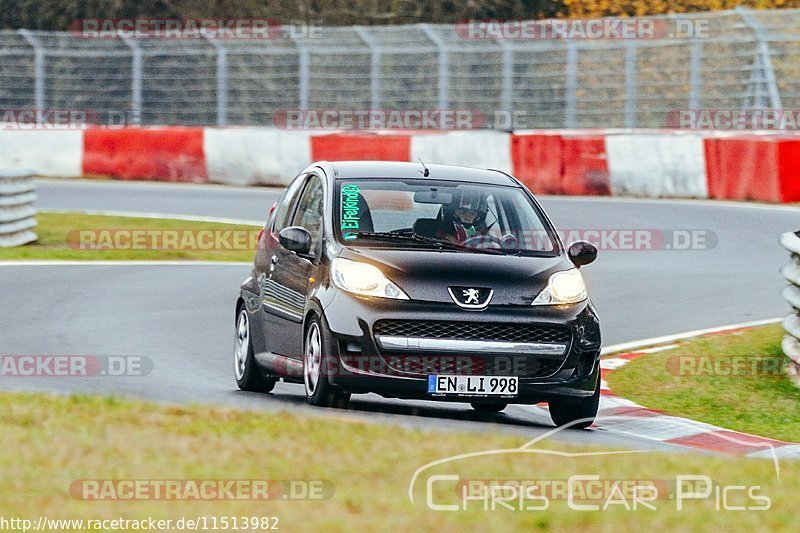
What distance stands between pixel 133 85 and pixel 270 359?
22.8 metres

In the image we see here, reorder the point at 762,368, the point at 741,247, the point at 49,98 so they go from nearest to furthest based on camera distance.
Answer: the point at 762,368 < the point at 741,247 < the point at 49,98

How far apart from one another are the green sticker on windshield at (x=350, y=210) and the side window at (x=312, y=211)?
0.54 ft

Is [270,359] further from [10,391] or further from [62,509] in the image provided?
[62,509]

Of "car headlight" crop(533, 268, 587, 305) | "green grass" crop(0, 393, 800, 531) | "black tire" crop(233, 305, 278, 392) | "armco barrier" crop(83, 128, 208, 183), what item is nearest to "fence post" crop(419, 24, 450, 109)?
"armco barrier" crop(83, 128, 208, 183)

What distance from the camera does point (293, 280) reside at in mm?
10031

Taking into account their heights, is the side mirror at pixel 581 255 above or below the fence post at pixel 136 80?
above

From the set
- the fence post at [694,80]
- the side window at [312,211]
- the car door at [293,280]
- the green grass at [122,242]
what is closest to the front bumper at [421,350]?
the car door at [293,280]

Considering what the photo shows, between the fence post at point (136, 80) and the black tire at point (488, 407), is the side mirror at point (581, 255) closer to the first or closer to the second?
the black tire at point (488, 407)

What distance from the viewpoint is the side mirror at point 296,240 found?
32.2 ft

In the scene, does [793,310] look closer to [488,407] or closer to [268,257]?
[488,407]

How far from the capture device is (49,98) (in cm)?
3291

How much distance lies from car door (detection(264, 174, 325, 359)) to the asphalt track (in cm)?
39

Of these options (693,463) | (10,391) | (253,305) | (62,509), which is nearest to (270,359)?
(253,305)

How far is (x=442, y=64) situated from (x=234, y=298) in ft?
46.1
